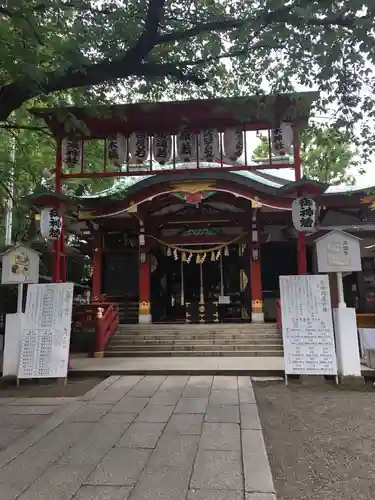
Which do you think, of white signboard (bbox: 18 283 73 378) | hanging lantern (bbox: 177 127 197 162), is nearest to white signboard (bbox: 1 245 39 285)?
white signboard (bbox: 18 283 73 378)

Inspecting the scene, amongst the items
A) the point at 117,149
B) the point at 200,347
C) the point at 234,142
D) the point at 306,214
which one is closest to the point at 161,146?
the point at 117,149

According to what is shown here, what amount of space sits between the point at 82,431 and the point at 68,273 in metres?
14.3

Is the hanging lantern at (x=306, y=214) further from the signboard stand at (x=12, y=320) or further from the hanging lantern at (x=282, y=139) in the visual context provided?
the signboard stand at (x=12, y=320)

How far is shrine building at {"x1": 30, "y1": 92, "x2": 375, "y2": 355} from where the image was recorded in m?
8.85

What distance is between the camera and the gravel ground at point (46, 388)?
21.3 ft

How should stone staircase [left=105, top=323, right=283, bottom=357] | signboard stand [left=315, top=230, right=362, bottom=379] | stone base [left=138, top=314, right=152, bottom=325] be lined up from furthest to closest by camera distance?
stone base [left=138, top=314, right=152, bottom=325] < stone staircase [left=105, top=323, right=283, bottom=357] < signboard stand [left=315, top=230, right=362, bottom=379]

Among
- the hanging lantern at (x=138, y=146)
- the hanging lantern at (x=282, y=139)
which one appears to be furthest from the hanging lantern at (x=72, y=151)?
the hanging lantern at (x=282, y=139)

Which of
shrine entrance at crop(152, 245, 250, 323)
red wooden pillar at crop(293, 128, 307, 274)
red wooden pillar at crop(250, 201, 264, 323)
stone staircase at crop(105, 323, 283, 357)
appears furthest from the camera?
shrine entrance at crop(152, 245, 250, 323)

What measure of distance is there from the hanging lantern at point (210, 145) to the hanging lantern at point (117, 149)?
1785 mm

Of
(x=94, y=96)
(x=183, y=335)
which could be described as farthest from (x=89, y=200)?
(x=94, y=96)

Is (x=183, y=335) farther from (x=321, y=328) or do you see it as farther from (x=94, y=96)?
(x=94, y=96)

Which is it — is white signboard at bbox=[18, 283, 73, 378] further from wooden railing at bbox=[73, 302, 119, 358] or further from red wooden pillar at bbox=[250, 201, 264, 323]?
red wooden pillar at bbox=[250, 201, 264, 323]

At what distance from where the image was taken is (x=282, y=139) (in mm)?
8766

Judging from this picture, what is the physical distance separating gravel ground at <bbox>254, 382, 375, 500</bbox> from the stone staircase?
11.0 feet
